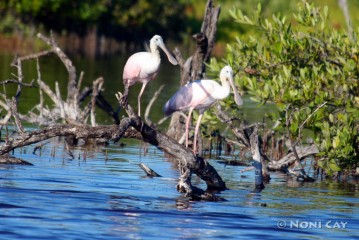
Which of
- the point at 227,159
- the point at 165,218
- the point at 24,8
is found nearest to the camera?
the point at 165,218

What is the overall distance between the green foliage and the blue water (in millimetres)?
796

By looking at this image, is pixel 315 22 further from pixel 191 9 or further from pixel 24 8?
pixel 191 9

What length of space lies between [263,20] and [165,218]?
538cm

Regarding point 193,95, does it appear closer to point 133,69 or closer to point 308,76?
point 133,69

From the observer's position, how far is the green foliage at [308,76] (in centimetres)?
1467

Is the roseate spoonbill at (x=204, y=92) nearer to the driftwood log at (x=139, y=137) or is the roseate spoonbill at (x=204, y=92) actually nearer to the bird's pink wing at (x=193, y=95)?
the bird's pink wing at (x=193, y=95)

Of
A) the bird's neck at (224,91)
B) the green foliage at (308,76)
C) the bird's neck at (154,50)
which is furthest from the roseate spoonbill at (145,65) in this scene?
the green foliage at (308,76)

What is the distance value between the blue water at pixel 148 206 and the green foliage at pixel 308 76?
80 centimetres

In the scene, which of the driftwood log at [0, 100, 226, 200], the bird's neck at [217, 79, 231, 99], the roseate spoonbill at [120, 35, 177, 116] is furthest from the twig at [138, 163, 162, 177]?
the bird's neck at [217, 79, 231, 99]

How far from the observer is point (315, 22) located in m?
15.3

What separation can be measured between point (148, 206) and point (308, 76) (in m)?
4.09

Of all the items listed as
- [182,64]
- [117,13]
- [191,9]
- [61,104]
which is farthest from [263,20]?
[191,9]

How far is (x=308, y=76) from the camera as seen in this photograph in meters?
15.1

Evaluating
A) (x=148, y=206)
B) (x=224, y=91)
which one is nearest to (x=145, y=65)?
(x=224, y=91)
